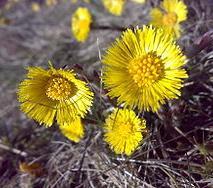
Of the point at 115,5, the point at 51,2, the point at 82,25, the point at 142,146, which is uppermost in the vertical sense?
the point at 51,2

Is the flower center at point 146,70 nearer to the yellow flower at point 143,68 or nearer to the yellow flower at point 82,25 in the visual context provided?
the yellow flower at point 143,68

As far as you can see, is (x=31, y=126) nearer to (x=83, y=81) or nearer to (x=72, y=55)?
(x=72, y=55)

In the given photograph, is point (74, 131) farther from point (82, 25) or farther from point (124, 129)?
point (82, 25)

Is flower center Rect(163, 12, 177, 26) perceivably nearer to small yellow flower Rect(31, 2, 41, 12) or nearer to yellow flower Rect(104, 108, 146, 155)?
yellow flower Rect(104, 108, 146, 155)

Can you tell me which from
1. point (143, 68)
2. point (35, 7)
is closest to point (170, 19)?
point (143, 68)

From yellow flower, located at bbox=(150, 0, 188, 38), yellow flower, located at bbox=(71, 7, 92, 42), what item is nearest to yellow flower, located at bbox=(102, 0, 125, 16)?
yellow flower, located at bbox=(71, 7, 92, 42)
